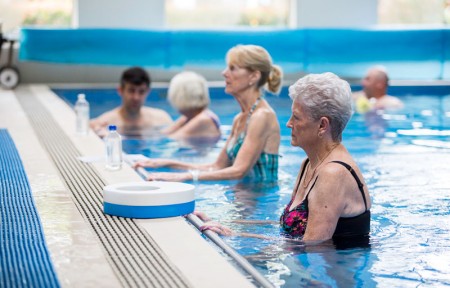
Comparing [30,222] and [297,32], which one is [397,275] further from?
[297,32]

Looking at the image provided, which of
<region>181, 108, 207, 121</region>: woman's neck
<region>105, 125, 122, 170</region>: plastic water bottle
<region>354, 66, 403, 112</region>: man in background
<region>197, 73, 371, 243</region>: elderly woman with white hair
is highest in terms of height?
<region>197, 73, 371, 243</region>: elderly woman with white hair

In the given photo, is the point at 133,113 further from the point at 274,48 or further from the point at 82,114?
the point at 274,48

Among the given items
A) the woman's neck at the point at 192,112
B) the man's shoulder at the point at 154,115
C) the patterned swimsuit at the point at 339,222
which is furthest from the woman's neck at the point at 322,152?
the man's shoulder at the point at 154,115

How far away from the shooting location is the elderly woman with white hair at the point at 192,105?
7.66 m

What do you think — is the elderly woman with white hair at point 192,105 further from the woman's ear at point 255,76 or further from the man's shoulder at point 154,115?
the woman's ear at point 255,76

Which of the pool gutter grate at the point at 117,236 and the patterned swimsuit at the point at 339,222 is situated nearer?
the pool gutter grate at the point at 117,236

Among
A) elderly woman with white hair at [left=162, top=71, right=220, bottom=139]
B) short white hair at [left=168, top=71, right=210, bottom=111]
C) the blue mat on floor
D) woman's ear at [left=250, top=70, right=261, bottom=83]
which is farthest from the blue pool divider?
the blue mat on floor

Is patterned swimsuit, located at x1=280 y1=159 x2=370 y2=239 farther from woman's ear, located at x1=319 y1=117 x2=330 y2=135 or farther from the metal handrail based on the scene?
the metal handrail

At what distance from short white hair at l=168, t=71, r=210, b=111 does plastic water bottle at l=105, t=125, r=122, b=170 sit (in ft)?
7.16

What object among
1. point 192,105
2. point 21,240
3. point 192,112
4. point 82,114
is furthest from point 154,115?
point 21,240

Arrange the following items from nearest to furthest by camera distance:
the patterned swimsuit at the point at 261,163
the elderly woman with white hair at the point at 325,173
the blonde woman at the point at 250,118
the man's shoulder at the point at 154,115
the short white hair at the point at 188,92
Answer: the elderly woman with white hair at the point at 325,173
the blonde woman at the point at 250,118
the patterned swimsuit at the point at 261,163
the short white hair at the point at 188,92
the man's shoulder at the point at 154,115

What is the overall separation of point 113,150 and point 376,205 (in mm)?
1590

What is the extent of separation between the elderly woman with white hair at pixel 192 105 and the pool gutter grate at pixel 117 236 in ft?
5.43

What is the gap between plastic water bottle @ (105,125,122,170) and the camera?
17.5 feet
